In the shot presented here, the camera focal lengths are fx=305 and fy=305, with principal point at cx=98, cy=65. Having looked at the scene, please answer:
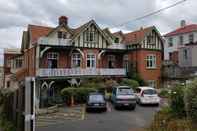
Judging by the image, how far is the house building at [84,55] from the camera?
33.8 m

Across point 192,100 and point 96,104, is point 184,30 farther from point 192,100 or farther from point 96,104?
point 192,100

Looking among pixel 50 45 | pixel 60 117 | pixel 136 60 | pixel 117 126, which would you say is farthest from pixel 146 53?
pixel 117 126

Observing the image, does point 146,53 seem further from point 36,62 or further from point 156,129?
point 156,129

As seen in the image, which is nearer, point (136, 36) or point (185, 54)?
point (136, 36)

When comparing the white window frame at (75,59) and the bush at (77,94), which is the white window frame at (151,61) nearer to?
the white window frame at (75,59)

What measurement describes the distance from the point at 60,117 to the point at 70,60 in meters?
16.0

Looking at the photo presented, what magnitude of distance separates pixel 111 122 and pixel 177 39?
116ft

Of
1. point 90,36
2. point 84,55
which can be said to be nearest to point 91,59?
point 84,55

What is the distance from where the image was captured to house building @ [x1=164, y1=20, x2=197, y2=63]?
48291mm

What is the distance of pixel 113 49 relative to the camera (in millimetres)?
38875

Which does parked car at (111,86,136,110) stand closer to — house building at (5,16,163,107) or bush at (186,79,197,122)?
house building at (5,16,163,107)

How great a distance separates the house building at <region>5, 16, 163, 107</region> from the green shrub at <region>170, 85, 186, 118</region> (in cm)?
1822

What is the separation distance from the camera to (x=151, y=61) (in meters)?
40.4

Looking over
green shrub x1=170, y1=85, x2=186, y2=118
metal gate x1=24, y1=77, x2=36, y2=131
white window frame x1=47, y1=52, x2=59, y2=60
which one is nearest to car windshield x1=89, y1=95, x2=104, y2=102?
green shrub x1=170, y1=85, x2=186, y2=118
